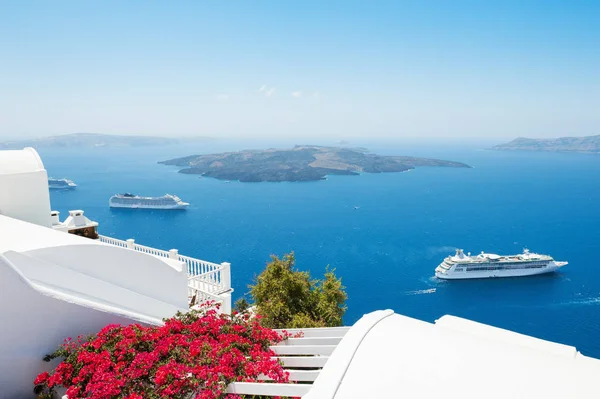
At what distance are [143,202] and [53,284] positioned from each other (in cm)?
6866

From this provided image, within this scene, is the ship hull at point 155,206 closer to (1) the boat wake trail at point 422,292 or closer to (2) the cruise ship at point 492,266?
(1) the boat wake trail at point 422,292

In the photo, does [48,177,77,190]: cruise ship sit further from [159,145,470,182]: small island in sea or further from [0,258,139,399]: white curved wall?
[0,258,139,399]: white curved wall

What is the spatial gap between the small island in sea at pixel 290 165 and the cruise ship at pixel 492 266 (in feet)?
229

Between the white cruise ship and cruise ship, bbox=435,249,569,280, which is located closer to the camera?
cruise ship, bbox=435,249,569,280

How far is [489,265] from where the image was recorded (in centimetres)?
4150

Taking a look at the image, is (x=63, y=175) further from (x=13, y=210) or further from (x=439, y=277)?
(x=13, y=210)

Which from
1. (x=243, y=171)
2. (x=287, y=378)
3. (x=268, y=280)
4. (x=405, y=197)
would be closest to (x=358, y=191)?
(x=405, y=197)

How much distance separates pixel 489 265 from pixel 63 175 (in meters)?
112

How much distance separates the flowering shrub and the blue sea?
27258mm

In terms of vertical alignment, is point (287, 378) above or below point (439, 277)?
above

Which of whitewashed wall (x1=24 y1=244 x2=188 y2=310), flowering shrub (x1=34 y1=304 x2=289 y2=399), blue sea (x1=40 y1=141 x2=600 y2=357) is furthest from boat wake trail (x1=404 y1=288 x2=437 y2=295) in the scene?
flowering shrub (x1=34 y1=304 x2=289 y2=399)

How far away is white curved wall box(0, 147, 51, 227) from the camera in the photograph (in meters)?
10.3

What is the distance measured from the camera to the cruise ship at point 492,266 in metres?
40.6

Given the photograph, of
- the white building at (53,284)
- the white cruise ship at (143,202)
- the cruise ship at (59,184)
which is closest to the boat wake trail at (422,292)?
the white building at (53,284)
